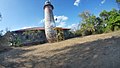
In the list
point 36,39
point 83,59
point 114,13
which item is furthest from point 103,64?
point 114,13

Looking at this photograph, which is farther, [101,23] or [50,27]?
[101,23]

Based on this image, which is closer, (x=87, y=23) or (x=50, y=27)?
(x=50, y=27)

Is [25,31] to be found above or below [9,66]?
above

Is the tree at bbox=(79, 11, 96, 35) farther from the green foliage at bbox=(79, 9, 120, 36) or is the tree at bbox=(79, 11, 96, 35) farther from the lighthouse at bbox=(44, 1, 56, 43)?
the lighthouse at bbox=(44, 1, 56, 43)

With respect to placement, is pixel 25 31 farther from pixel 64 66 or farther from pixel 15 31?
pixel 64 66

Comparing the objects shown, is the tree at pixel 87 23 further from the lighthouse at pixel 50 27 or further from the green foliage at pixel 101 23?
the lighthouse at pixel 50 27

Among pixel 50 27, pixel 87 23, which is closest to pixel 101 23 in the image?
pixel 87 23

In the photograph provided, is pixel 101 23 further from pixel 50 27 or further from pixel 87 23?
pixel 50 27

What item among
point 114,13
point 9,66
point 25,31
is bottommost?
point 9,66

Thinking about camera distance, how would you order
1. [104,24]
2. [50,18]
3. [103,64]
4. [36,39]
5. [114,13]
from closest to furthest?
[103,64] < [50,18] < [36,39] < [114,13] < [104,24]

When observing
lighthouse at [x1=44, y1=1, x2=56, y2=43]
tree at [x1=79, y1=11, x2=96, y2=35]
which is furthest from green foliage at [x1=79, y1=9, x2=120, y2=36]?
lighthouse at [x1=44, y1=1, x2=56, y2=43]

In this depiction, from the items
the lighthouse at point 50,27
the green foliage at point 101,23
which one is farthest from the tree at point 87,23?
the lighthouse at point 50,27

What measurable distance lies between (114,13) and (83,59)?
28915 mm

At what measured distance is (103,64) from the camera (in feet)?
25.4
